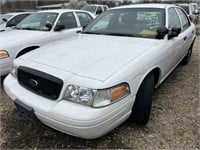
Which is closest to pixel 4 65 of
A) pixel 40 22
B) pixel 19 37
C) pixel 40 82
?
pixel 19 37

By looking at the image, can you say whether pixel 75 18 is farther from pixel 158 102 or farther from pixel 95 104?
pixel 95 104

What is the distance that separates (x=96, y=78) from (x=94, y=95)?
0.62 feet

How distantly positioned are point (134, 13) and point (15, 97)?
7.89 ft

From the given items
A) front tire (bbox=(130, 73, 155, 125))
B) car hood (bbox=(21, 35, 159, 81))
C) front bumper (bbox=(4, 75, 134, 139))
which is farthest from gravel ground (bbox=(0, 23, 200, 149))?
car hood (bbox=(21, 35, 159, 81))

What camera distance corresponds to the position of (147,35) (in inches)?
135

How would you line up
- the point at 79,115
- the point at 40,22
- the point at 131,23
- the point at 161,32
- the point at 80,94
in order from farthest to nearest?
the point at 40,22
the point at 131,23
the point at 161,32
the point at 80,94
the point at 79,115

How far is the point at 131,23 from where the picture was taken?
3.74 meters

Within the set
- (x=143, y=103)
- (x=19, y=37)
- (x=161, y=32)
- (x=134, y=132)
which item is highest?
(x=161, y=32)

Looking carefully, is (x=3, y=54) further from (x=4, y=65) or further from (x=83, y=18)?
(x=83, y=18)

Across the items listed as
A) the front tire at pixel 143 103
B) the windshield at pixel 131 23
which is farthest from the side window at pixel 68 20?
the front tire at pixel 143 103

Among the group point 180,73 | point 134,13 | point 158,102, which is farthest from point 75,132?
point 180,73

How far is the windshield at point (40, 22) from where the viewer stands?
5458 mm

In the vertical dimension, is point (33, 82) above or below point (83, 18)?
above

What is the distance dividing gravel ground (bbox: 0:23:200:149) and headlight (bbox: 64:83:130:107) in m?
0.67
